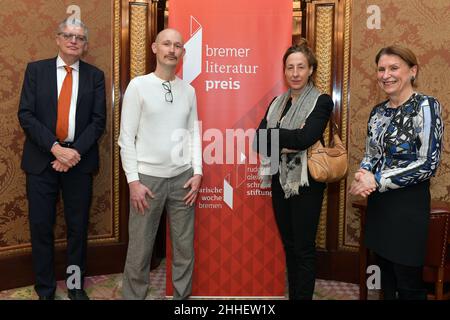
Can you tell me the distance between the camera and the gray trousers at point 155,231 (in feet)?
8.09

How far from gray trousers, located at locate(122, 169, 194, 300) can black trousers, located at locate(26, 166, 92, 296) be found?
1.42 feet

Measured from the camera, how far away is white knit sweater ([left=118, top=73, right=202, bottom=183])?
2380 millimetres

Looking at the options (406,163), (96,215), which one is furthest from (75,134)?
(406,163)

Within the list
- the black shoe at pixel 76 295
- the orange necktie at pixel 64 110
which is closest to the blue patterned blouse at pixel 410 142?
the orange necktie at pixel 64 110

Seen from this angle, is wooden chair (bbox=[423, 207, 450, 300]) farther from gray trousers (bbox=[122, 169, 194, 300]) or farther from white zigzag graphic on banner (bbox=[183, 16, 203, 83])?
white zigzag graphic on banner (bbox=[183, 16, 203, 83])

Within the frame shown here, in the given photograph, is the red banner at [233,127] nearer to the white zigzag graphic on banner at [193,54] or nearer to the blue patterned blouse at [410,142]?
the white zigzag graphic on banner at [193,54]

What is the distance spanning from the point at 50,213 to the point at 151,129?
2.89 ft

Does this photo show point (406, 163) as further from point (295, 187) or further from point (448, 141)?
point (448, 141)

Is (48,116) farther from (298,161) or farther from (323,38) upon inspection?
(323,38)

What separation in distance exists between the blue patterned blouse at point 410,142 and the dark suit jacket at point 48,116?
1.63 metres

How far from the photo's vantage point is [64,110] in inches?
104

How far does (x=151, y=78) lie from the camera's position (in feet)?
7.95

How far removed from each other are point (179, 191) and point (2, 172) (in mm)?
1353

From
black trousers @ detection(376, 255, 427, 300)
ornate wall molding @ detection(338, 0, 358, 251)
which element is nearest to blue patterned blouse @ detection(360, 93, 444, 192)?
black trousers @ detection(376, 255, 427, 300)
